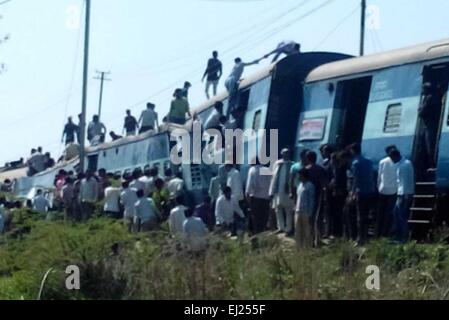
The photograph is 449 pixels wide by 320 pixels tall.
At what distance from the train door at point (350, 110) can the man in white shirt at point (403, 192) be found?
227 cm

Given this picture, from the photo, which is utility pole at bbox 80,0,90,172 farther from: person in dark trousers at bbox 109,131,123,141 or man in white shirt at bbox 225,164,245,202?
man in white shirt at bbox 225,164,245,202

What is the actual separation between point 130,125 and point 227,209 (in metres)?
9.12

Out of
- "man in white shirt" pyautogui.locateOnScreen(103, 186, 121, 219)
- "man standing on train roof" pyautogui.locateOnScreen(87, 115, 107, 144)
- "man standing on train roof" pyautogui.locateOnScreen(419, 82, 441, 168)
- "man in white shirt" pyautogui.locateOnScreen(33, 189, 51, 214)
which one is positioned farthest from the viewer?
"man standing on train roof" pyautogui.locateOnScreen(87, 115, 107, 144)

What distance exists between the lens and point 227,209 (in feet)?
48.1

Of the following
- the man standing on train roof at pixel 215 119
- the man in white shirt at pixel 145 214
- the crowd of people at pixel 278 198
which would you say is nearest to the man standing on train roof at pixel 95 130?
the crowd of people at pixel 278 198

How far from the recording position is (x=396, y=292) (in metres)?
8.44

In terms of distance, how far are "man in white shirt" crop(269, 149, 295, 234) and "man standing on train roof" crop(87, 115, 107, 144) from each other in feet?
38.1

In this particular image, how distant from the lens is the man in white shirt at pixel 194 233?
9805 millimetres

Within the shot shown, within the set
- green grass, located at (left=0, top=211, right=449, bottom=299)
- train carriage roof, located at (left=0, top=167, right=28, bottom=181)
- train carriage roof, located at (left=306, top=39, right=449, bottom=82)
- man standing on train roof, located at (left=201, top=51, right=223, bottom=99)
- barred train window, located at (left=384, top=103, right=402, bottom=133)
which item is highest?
man standing on train roof, located at (left=201, top=51, right=223, bottom=99)

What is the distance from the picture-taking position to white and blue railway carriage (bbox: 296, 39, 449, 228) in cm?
1316

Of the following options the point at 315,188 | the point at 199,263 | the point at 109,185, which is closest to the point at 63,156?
the point at 109,185

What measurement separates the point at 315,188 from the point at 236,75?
16.6ft

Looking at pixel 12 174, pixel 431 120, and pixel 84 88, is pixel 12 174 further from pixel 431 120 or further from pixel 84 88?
pixel 431 120

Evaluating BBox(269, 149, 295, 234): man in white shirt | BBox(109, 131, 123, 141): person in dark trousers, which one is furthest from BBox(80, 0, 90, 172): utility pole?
BBox(269, 149, 295, 234): man in white shirt
